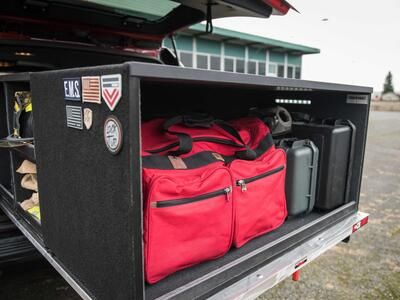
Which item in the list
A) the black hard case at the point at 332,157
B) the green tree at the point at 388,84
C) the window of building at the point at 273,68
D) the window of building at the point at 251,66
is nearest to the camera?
the black hard case at the point at 332,157

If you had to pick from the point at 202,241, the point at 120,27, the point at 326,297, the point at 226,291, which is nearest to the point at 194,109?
the point at 120,27

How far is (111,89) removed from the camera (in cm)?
81

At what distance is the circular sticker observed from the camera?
0.81 metres

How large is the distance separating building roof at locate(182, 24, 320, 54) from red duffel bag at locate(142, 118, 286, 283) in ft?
34.4

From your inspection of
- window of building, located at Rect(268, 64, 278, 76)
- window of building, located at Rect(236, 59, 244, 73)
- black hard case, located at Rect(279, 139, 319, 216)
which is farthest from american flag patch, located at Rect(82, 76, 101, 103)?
window of building, located at Rect(268, 64, 278, 76)

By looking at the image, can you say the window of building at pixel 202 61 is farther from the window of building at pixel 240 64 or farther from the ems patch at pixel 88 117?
the ems patch at pixel 88 117

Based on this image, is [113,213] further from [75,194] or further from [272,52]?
[272,52]

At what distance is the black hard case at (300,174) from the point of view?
1.57m

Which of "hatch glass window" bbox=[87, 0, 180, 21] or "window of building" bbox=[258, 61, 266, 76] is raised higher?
"window of building" bbox=[258, 61, 266, 76]

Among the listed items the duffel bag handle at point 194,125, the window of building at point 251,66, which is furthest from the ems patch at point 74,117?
the window of building at point 251,66

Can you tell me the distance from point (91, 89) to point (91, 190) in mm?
290

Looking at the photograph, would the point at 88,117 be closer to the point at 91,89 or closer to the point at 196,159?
the point at 91,89

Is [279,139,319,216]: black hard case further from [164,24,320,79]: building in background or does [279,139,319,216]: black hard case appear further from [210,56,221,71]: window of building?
[210,56,221,71]: window of building

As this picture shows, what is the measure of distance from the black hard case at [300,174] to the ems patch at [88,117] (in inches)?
39.0
